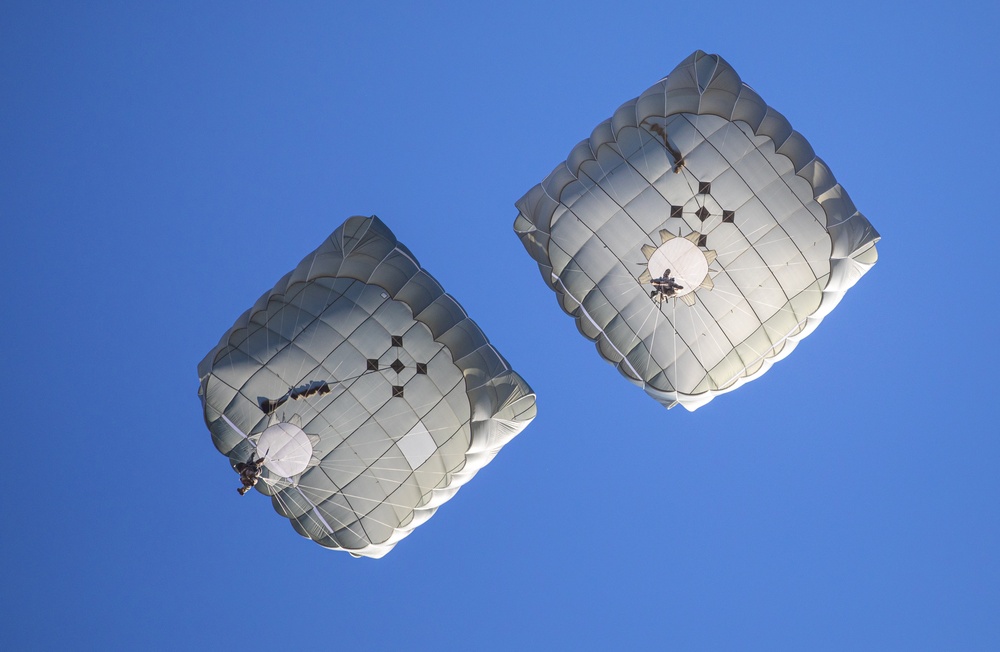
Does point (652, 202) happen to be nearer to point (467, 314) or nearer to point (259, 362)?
point (467, 314)

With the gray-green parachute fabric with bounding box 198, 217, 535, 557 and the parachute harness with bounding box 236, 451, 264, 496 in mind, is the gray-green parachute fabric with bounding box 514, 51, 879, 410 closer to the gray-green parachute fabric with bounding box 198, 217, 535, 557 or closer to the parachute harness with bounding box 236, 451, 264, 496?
the gray-green parachute fabric with bounding box 198, 217, 535, 557

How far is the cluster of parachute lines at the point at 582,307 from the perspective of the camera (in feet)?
74.1

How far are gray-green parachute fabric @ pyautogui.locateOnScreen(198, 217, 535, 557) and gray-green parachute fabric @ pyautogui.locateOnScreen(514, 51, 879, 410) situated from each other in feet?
8.90

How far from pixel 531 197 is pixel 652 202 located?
2292 millimetres

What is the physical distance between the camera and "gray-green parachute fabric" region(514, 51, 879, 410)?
22.5 m

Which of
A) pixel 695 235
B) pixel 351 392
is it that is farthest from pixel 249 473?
pixel 695 235

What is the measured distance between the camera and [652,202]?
76.7 ft

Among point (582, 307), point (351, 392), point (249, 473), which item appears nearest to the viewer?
point (249, 473)

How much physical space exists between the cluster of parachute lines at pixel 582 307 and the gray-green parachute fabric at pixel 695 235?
32mm

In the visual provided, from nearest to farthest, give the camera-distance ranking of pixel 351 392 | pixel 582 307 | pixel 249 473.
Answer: pixel 249 473
pixel 351 392
pixel 582 307

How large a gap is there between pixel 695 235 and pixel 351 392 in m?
6.76

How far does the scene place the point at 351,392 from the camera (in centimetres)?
2330

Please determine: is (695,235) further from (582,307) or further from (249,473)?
(249,473)

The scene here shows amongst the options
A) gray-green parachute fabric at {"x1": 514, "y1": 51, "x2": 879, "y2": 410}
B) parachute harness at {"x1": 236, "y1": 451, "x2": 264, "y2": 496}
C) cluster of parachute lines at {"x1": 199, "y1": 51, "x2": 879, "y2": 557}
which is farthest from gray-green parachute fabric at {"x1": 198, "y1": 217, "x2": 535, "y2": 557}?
gray-green parachute fabric at {"x1": 514, "y1": 51, "x2": 879, "y2": 410}
